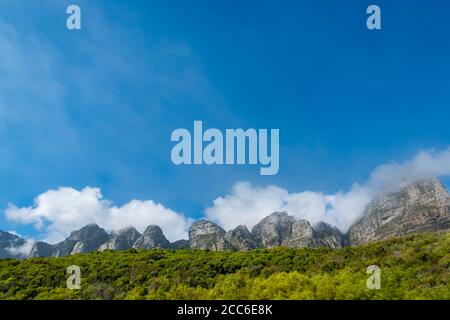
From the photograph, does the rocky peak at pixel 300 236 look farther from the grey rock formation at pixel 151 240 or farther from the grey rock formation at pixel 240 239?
the grey rock formation at pixel 151 240

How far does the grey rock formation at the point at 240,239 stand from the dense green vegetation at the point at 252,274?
340 ft

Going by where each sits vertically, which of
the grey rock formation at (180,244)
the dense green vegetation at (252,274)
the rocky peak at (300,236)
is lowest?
the dense green vegetation at (252,274)

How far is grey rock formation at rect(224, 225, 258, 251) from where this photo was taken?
165000mm

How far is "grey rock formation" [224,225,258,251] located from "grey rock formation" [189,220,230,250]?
206 cm

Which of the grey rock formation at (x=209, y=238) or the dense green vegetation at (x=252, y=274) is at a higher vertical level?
the grey rock formation at (x=209, y=238)

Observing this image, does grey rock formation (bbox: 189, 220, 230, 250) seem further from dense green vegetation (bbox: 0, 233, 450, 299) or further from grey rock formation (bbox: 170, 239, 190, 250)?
dense green vegetation (bbox: 0, 233, 450, 299)

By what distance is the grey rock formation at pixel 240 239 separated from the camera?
541 feet

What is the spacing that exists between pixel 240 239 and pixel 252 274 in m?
128

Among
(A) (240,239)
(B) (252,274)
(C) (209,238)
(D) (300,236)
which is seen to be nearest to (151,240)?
(C) (209,238)

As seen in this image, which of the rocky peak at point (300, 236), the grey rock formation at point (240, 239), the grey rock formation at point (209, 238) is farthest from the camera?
Answer: the rocky peak at point (300, 236)

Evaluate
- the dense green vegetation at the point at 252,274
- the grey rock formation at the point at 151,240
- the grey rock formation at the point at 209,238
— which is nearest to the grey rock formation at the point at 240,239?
the grey rock formation at the point at 209,238
